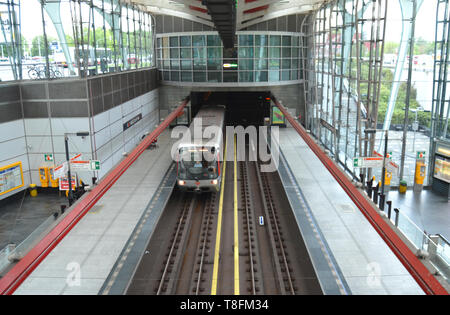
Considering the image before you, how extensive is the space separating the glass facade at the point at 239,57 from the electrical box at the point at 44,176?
15.2m

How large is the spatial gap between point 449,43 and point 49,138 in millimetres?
19199


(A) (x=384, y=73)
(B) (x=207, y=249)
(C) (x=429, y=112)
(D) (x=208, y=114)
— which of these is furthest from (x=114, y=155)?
(C) (x=429, y=112)

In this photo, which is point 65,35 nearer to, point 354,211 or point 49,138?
point 49,138

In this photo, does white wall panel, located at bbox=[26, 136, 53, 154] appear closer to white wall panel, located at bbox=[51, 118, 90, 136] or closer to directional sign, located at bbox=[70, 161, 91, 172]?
white wall panel, located at bbox=[51, 118, 90, 136]

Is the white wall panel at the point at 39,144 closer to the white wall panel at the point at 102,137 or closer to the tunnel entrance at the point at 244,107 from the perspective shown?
the white wall panel at the point at 102,137

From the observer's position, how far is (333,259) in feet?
37.4

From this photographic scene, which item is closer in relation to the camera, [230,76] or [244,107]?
[230,76]

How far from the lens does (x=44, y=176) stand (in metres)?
19.2

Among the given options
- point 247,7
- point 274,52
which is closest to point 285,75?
point 274,52

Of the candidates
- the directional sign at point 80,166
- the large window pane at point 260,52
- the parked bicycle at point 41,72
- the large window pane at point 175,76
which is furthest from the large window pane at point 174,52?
the directional sign at point 80,166

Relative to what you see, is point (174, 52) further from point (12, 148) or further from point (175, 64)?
A: point (12, 148)

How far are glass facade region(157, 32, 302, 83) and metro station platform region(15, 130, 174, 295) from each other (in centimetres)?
1280

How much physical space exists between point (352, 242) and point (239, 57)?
20776 millimetres

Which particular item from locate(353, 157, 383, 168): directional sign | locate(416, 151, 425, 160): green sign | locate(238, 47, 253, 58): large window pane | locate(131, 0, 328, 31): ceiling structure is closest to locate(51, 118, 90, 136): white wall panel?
locate(131, 0, 328, 31): ceiling structure
